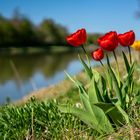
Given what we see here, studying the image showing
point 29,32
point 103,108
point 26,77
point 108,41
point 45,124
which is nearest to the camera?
point 108,41

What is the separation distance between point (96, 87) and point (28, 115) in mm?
749

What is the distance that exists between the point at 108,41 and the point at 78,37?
11.1 inches

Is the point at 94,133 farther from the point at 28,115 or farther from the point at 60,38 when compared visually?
the point at 60,38

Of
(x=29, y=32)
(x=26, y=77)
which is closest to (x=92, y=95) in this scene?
(x=26, y=77)

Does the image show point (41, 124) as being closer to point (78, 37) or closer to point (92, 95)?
point (92, 95)

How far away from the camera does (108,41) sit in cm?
396

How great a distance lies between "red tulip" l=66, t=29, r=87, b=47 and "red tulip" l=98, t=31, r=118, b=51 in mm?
196

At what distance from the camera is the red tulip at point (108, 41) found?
13.0 feet

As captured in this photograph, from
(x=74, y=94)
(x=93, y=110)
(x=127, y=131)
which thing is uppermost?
(x=74, y=94)

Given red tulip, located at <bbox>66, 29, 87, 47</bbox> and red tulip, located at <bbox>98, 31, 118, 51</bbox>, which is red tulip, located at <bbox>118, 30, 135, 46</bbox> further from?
red tulip, located at <bbox>66, 29, 87, 47</bbox>

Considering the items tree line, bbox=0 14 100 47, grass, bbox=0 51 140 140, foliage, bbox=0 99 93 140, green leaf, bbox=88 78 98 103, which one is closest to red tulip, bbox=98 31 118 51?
green leaf, bbox=88 78 98 103

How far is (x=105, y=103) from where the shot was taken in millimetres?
Result: 3996

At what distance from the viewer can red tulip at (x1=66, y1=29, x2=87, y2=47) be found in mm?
4070

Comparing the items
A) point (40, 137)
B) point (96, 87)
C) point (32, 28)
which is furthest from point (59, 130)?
point (32, 28)
